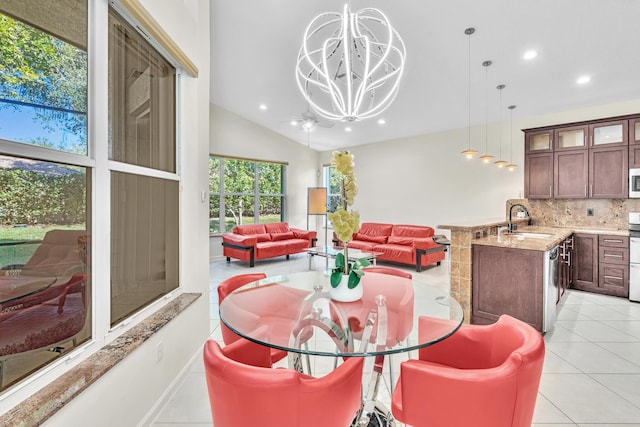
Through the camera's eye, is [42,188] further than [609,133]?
No

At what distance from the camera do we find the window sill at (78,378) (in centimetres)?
107

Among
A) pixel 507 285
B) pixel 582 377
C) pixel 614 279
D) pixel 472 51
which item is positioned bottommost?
pixel 582 377

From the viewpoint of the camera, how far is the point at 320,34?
372 centimetres

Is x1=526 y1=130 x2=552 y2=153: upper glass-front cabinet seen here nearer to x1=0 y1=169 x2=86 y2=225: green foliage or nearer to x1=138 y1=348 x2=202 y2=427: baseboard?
x1=138 y1=348 x2=202 y2=427: baseboard

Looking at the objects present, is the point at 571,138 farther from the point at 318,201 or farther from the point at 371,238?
the point at 318,201

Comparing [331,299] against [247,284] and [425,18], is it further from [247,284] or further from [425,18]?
[425,18]

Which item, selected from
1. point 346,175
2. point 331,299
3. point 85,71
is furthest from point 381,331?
point 85,71

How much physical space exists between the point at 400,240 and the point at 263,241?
10.2ft

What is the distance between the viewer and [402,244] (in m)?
6.34

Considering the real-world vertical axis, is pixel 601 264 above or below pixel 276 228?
below

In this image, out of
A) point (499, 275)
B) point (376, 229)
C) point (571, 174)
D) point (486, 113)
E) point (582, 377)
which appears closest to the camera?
point (582, 377)

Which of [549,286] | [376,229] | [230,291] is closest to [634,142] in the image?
[549,286]

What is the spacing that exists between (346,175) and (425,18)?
2.66 meters

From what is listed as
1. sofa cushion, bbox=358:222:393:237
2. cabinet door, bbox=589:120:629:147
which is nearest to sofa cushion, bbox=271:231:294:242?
sofa cushion, bbox=358:222:393:237
